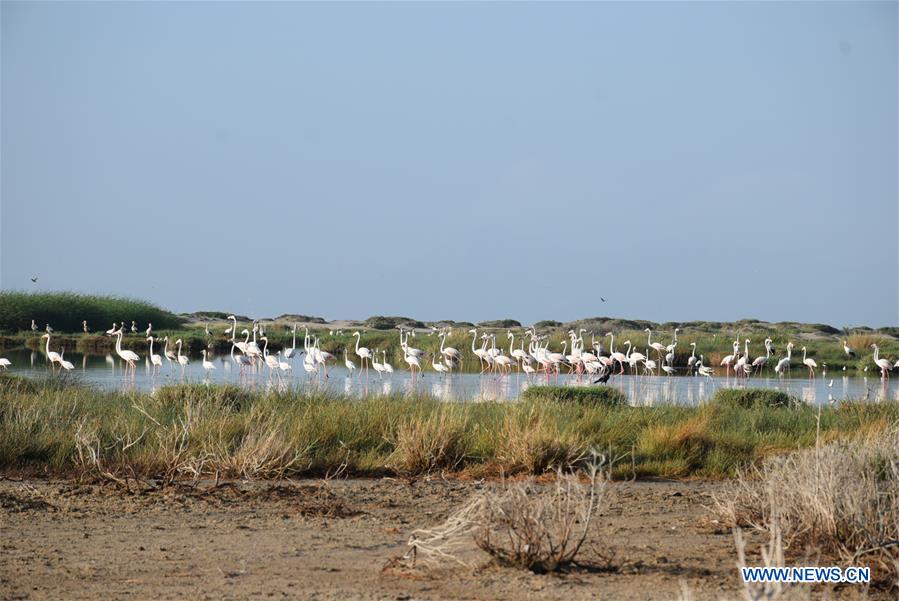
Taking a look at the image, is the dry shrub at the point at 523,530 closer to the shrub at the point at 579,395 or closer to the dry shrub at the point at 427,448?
the dry shrub at the point at 427,448

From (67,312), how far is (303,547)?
1820 inches

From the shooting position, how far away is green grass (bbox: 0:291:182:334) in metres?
48.4

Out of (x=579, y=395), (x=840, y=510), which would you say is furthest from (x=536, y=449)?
(x=579, y=395)

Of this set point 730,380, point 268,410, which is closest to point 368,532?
point 268,410

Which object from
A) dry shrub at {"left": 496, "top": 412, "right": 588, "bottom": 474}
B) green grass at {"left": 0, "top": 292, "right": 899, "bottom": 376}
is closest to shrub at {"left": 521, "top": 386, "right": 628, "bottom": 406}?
dry shrub at {"left": 496, "top": 412, "right": 588, "bottom": 474}

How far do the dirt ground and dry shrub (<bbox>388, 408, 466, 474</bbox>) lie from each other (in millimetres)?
638

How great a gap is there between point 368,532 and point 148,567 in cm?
184

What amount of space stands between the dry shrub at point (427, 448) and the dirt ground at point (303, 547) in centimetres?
64

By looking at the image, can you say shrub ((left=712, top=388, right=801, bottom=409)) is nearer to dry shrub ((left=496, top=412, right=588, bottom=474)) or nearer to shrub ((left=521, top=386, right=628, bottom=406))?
shrub ((left=521, top=386, right=628, bottom=406))

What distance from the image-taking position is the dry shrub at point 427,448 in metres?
11.2

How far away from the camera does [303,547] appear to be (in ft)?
25.4

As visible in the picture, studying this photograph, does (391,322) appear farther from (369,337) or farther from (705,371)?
(705,371)

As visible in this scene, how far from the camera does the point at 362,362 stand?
36469 mm

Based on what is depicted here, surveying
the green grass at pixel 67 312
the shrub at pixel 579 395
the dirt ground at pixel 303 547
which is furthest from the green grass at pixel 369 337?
the dirt ground at pixel 303 547
